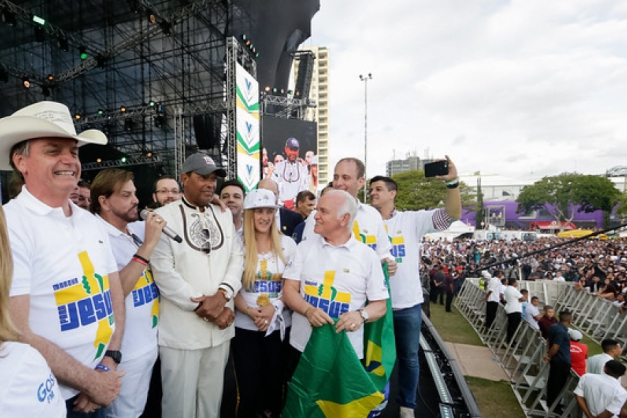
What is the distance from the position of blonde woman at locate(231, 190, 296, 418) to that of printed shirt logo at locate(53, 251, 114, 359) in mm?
993

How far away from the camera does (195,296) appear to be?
2.11 metres

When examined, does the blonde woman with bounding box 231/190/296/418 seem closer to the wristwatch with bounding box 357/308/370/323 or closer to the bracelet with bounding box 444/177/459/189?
the wristwatch with bounding box 357/308/370/323

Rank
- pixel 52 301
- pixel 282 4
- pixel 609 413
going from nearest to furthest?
pixel 52 301 < pixel 609 413 < pixel 282 4

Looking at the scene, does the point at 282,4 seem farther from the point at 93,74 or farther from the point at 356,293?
the point at 356,293

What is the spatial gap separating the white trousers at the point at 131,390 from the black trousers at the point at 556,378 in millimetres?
5463

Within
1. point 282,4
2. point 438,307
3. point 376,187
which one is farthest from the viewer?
point 282,4

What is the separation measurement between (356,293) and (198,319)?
1.07m

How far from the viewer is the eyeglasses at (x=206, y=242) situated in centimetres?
224

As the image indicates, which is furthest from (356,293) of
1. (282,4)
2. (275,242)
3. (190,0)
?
(282,4)

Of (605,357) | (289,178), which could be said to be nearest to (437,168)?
(605,357)

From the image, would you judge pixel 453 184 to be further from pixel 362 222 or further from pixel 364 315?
pixel 364 315

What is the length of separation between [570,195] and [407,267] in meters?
49.7

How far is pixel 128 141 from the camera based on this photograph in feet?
51.6

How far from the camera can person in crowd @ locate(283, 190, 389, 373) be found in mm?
2199
